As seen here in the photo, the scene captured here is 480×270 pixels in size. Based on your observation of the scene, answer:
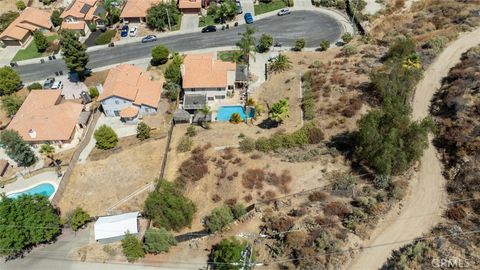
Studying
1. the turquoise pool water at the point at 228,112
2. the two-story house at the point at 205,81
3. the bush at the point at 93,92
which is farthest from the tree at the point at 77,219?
the bush at the point at 93,92

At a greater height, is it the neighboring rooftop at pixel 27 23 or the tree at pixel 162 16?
the tree at pixel 162 16

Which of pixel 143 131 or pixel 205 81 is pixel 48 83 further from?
pixel 205 81

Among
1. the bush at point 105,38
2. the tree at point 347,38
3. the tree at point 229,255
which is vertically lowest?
the tree at point 229,255

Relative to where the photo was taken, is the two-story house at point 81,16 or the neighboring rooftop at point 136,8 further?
the neighboring rooftop at point 136,8

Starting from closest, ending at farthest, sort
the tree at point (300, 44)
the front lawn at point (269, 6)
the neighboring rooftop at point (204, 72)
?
the neighboring rooftop at point (204, 72) → the tree at point (300, 44) → the front lawn at point (269, 6)

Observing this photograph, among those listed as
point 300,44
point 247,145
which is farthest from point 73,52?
point 300,44

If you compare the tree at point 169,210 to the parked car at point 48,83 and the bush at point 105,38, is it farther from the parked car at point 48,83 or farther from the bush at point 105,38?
the bush at point 105,38

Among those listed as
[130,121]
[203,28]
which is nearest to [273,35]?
[203,28]
